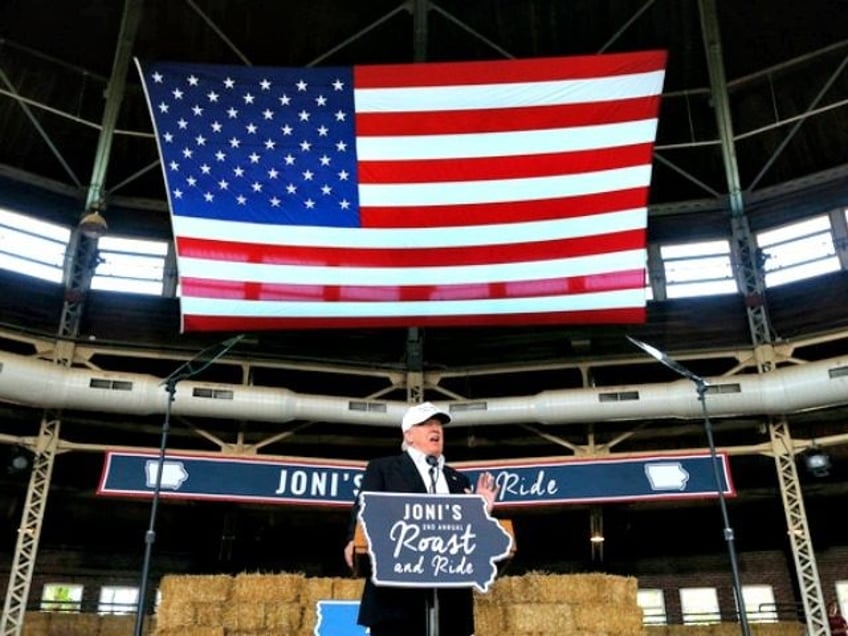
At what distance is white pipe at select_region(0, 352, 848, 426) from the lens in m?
15.0

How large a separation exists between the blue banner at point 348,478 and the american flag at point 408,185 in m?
3.01

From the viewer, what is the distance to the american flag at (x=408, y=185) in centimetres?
1399

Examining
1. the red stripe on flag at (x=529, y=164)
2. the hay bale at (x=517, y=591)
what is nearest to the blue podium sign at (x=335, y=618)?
the hay bale at (x=517, y=591)

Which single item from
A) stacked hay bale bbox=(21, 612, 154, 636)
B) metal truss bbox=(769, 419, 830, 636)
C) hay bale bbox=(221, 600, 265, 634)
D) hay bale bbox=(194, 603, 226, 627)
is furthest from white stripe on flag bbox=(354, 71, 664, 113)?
stacked hay bale bbox=(21, 612, 154, 636)

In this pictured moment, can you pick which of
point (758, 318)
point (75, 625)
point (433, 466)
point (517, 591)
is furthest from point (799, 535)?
point (75, 625)

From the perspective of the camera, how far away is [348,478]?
16188 millimetres

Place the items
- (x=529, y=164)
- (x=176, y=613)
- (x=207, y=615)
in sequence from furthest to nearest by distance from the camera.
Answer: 1. (x=529, y=164)
2. (x=207, y=615)
3. (x=176, y=613)

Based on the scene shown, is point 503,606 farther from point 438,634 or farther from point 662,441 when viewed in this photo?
point 438,634

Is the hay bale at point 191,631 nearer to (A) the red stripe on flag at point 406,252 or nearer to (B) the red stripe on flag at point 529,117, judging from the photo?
(A) the red stripe on flag at point 406,252

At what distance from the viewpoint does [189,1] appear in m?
16.8

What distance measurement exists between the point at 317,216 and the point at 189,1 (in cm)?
614

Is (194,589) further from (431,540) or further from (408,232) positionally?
(431,540)

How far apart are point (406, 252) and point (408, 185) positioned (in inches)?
51.6

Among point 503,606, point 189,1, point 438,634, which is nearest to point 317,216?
point 189,1
